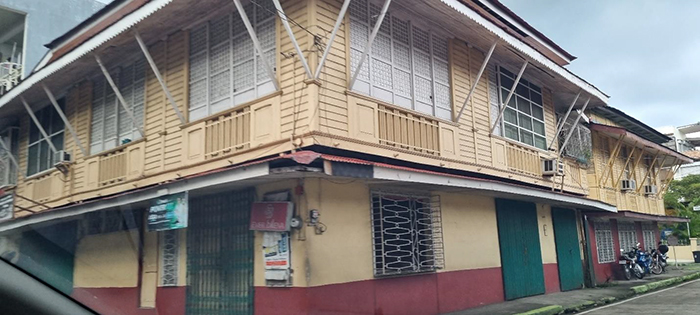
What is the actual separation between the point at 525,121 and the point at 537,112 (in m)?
0.93

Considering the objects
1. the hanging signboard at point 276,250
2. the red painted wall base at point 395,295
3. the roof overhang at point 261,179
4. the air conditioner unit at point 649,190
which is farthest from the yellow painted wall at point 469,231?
the air conditioner unit at point 649,190

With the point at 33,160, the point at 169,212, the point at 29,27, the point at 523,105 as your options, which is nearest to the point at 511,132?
the point at 523,105

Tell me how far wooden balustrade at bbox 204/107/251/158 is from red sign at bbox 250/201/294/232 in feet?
3.32

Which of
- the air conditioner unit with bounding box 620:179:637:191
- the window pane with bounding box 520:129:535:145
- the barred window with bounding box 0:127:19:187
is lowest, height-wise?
the barred window with bounding box 0:127:19:187

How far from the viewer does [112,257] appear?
720 cm

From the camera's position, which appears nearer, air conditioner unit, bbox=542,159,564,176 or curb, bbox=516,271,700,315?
curb, bbox=516,271,700,315

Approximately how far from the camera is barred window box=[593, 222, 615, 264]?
18.8m

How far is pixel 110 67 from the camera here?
10953mm

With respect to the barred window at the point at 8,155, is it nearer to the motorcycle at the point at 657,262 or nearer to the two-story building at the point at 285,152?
the two-story building at the point at 285,152


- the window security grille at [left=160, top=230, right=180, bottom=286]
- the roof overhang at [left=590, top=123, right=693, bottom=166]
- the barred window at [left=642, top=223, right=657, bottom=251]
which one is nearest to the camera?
the window security grille at [left=160, top=230, right=180, bottom=286]

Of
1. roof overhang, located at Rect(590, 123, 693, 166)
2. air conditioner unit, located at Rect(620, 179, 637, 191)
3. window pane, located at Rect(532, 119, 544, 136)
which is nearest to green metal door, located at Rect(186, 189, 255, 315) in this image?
window pane, located at Rect(532, 119, 544, 136)

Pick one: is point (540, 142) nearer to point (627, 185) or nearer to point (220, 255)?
point (627, 185)

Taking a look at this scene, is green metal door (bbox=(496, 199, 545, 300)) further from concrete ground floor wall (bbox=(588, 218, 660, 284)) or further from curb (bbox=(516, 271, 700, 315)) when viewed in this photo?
concrete ground floor wall (bbox=(588, 218, 660, 284))

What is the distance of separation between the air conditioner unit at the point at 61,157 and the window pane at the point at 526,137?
10.6 metres
